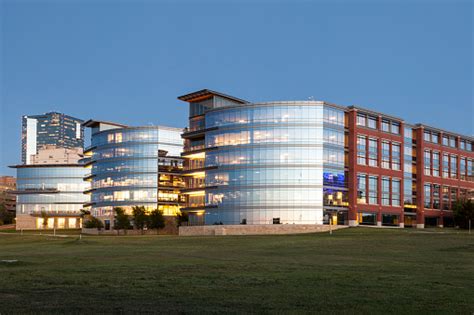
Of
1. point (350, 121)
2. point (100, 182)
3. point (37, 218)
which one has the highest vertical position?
point (350, 121)

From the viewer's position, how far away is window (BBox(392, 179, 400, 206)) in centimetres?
11419

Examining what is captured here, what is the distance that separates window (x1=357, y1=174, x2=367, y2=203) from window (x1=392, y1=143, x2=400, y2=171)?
33.5 feet

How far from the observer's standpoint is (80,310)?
1614 cm

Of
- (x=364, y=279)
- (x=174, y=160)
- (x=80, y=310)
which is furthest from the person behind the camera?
(x=174, y=160)

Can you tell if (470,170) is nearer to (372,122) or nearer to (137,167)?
(372,122)

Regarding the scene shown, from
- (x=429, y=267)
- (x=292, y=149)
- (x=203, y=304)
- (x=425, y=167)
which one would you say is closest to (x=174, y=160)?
(x=292, y=149)

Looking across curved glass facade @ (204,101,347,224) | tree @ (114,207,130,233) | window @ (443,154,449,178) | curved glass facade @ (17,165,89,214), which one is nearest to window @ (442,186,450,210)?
window @ (443,154,449,178)

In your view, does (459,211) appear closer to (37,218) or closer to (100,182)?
(100,182)

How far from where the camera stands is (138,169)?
457ft

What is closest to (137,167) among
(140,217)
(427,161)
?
(140,217)

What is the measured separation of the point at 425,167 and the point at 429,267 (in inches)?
3721

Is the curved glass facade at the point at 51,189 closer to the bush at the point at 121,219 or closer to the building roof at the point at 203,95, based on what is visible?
the bush at the point at 121,219

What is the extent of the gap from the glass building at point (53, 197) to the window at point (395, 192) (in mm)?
99700

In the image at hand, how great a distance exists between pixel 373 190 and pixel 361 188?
357cm
